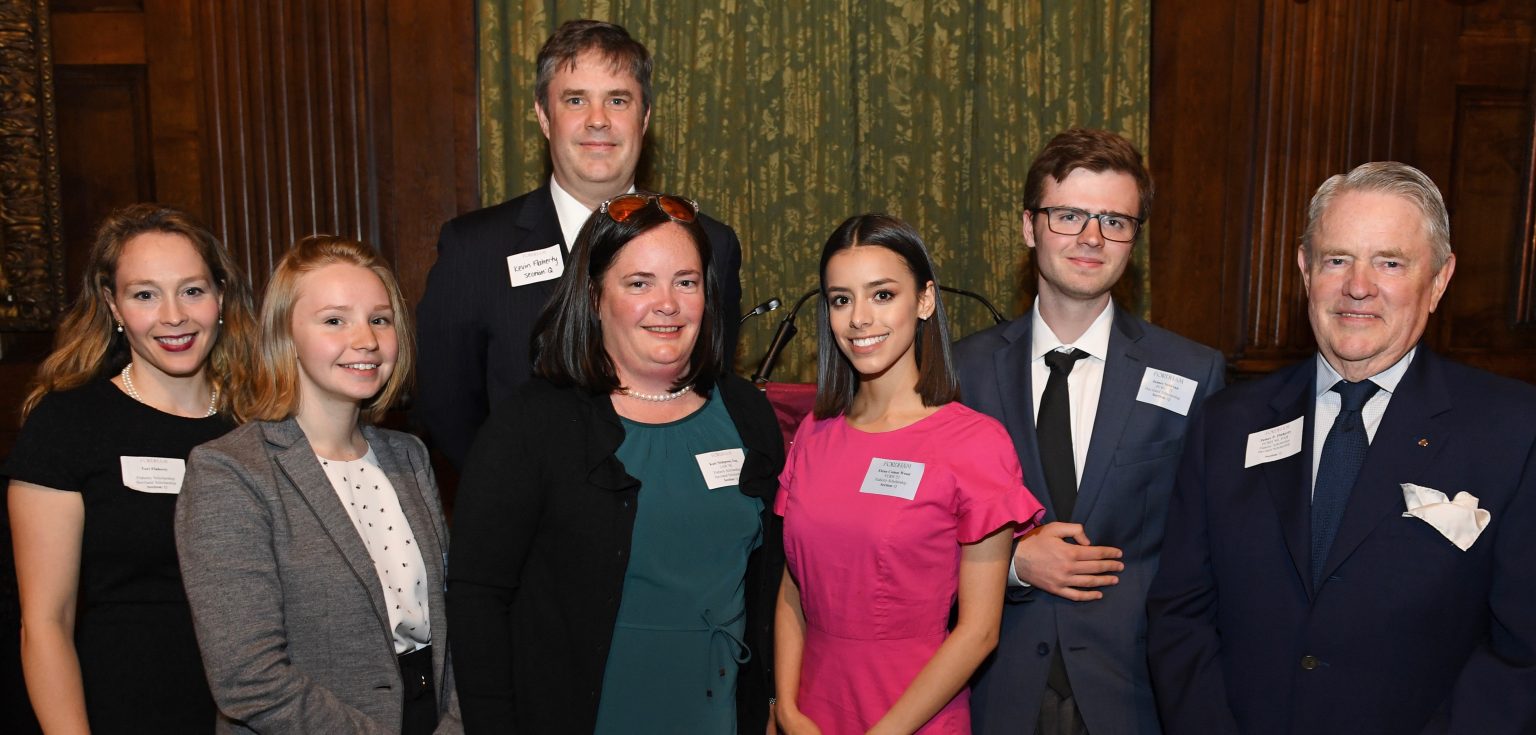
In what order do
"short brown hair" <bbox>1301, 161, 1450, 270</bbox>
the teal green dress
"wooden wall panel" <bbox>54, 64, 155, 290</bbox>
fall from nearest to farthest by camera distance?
"short brown hair" <bbox>1301, 161, 1450, 270</bbox>, the teal green dress, "wooden wall panel" <bbox>54, 64, 155, 290</bbox>

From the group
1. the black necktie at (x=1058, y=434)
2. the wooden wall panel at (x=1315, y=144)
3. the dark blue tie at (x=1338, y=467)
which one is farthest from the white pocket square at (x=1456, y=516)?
the wooden wall panel at (x=1315, y=144)

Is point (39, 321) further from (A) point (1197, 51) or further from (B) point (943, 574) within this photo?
(A) point (1197, 51)

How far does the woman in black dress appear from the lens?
6.70ft

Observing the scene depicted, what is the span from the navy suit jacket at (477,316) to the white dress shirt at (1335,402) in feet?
4.18

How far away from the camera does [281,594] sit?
177cm

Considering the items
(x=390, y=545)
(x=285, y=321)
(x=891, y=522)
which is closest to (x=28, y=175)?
(x=285, y=321)

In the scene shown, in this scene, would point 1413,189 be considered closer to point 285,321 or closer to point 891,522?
point 891,522

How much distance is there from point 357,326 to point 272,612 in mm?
530

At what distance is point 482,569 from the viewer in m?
1.80

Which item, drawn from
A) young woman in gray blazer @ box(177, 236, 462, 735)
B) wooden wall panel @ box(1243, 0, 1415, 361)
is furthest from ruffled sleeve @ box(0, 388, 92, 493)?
wooden wall panel @ box(1243, 0, 1415, 361)

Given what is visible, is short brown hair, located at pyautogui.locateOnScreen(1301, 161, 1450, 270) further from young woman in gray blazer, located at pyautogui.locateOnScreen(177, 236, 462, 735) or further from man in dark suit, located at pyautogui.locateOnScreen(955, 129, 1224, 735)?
young woman in gray blazer, located at pyautogui.locateOnScreen(177, 236, 462, 735)

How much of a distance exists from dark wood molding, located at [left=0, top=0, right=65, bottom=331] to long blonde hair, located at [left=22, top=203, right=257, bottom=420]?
2200 millimetres

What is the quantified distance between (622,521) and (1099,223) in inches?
46.6

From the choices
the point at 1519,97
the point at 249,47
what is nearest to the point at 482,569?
the point at 249,47
